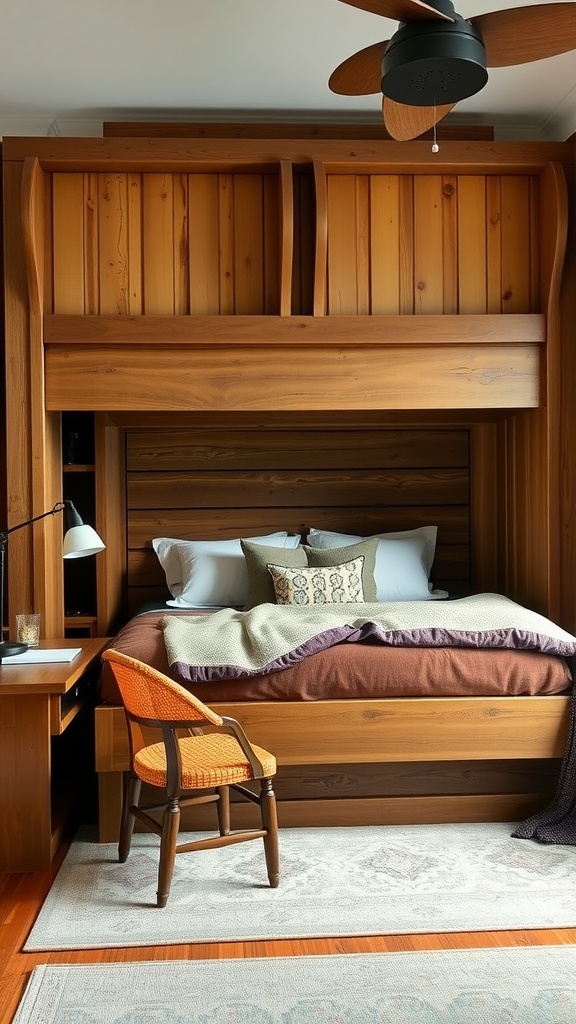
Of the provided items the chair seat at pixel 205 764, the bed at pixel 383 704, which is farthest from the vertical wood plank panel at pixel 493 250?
the chair seat at pixel 205 764

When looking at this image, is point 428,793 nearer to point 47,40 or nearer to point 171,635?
point 171,635

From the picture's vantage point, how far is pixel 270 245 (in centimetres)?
356

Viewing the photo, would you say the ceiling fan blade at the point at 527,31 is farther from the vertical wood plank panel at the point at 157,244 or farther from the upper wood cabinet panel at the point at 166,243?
the vertical wood plank panel at the point at 157,244

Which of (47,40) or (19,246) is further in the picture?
(19,246)

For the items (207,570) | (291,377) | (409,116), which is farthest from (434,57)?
(207,570)

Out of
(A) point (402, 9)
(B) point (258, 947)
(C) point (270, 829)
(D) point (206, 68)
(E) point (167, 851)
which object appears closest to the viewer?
(A) point (402, 9)

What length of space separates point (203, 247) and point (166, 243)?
144 mm

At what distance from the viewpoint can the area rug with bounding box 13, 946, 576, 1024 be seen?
206 centimetres

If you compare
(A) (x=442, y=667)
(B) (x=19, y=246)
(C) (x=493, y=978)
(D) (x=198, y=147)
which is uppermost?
(D) (x=198, y=147)

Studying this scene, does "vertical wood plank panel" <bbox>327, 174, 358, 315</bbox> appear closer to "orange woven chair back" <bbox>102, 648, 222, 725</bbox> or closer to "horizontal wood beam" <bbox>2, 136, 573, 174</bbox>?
"horizontal wood beam" <bbox>2, 136, 573, 174</bbox>

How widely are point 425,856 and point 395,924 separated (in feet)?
1.61

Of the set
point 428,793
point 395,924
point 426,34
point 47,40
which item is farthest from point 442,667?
point 47,40

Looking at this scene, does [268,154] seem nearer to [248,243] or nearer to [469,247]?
[248,243]

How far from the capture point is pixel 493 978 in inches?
87.1
